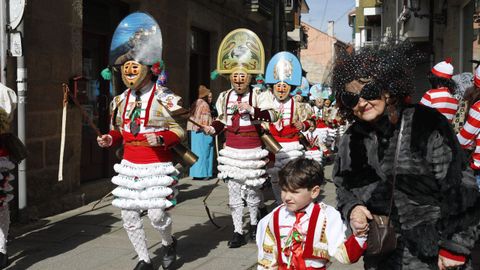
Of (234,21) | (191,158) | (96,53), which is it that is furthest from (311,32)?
(191,158)

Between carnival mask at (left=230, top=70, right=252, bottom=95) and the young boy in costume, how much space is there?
9.91 ft

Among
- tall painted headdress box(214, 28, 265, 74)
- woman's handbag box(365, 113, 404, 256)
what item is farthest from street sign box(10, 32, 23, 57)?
woman's handbag box(365, 113, 404, 256)

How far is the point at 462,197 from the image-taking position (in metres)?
2.65

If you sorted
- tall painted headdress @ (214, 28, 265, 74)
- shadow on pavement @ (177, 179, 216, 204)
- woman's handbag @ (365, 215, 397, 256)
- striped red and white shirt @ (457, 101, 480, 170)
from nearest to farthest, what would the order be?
woman's handbag @ (365, 215, 397, 256), striped red and white shirt @ (457, 101, 480, 170), tall painted headdress @ (214, 28, 265, 74), shadow on pavement @ (177, 179, 216, 204)

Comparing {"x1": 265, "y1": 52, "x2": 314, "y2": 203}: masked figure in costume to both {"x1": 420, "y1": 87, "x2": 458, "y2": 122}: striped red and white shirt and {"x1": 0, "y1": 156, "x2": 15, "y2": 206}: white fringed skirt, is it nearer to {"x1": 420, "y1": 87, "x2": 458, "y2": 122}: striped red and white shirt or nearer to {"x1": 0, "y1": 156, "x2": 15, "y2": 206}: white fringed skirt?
{"x1": 420, "y1": 87, "x2": 458, "y2": 122}: striped red and white shirt

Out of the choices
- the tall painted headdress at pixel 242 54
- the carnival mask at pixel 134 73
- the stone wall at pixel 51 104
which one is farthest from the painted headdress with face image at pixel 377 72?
the stone wall at pixel 51 104

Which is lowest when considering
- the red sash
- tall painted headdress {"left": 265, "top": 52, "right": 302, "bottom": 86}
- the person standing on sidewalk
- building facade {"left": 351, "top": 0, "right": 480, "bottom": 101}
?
the red sash

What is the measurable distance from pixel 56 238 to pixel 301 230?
3746 millimetres

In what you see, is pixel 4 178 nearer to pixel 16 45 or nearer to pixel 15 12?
pixel 16 45

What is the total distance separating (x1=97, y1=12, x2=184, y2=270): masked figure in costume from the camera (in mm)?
4578

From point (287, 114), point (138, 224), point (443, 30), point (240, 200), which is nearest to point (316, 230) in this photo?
point (138, 224)

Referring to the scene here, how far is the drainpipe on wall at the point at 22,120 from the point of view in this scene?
599cm

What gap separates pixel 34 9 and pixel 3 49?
3.19ft

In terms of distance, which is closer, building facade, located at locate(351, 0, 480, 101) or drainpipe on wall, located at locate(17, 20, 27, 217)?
drainpipe on wall, located at locate(17, 20, 27, 217)
